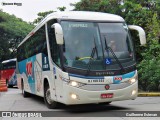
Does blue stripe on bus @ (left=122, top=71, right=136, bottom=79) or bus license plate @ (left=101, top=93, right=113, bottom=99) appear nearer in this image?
bus license plate @ (left=101, top=93, right=113, bottom=99)

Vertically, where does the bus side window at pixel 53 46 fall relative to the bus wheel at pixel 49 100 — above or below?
above

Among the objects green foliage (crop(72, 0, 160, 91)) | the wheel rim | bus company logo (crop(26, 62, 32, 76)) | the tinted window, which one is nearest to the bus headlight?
the wheel rim

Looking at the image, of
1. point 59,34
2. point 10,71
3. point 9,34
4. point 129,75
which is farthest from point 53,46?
point 9,34

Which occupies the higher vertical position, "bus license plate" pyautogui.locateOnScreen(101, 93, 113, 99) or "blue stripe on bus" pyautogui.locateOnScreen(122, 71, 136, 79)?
"blue stripe on bus" pyautogui.locateOnScreen(122, 71, 136, 79)

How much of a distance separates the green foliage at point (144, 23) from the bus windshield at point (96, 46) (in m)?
8.14

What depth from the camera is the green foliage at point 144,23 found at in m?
19.7

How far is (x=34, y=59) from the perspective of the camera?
1542 centimetres

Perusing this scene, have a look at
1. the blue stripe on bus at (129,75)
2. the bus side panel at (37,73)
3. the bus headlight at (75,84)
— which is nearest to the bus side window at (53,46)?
the bus side panel at (37,73)

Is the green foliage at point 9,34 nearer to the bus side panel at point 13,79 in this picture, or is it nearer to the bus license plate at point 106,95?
the bus side panel at point 13,79

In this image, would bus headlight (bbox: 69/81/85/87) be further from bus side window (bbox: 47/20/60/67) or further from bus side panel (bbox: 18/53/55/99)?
bus side panel (bbox: 18/53/55/99)

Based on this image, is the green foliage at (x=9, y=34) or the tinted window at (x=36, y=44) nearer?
the tinted window at (x=36, y=44)

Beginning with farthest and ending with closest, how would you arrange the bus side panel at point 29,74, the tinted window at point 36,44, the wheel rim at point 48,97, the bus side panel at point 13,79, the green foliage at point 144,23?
1. the bus side panel at point 13,79
2. the green foliage at point 144,23
3. the bus side panel at point 29,74
4. the tinted window at point 36,44
5. the wheel rim at point 48,97

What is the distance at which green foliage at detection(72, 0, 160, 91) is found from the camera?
64.7 feet

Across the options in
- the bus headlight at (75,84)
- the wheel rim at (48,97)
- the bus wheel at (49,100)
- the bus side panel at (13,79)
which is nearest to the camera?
the bus headlight at (75,84)
